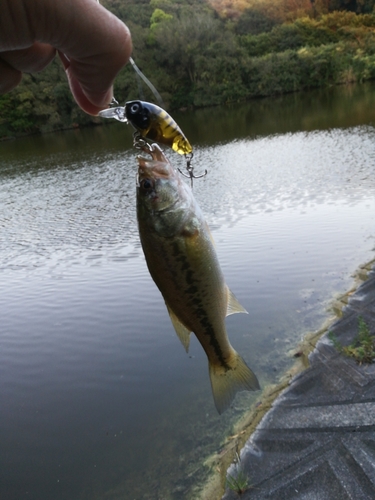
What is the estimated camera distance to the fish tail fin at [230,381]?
2.33m

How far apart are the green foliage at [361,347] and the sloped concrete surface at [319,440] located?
0.09 metres

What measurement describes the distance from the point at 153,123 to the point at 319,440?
11.8 ft

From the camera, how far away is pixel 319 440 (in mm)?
4039

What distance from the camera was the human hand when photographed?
137cm

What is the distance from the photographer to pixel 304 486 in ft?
12.0

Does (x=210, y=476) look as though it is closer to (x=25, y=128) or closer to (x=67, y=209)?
(x=67, y=209)

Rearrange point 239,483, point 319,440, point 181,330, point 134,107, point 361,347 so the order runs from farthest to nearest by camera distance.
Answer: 1. point 361,347
2. point 319,440
3. point 239,483
4. point 181,330
5. point 134,107

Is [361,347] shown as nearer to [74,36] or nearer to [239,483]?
[239,483]

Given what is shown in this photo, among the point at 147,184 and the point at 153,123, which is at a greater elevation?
the point at 153,123

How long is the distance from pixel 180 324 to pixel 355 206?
1138 centimetres

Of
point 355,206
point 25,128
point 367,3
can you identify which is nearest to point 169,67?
point 25,128

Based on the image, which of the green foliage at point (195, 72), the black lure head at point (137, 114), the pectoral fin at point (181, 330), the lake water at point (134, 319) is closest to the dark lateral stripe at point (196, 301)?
the pectoral fin at point (181, 330)

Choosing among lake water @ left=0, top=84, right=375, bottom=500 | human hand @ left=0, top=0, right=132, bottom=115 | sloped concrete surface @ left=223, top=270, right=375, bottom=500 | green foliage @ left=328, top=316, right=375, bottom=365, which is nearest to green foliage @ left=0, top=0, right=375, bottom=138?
lake water @ left=0, top=84, right=375, bottom=500

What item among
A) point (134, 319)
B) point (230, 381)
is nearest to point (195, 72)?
point (134, 319)
